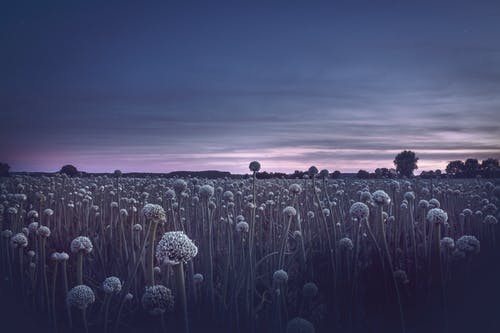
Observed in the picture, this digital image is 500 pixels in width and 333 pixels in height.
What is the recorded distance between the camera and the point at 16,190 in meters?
9.87

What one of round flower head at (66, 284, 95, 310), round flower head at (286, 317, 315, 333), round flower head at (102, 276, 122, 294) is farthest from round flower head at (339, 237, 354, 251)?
round flower head at (66, 284, 95, 310)

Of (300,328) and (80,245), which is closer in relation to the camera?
(300,328)

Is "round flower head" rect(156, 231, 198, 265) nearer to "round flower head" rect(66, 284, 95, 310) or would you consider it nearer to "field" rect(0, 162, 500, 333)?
"field" rect(0, 162, 500, 333)

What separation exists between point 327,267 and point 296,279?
0.41 m

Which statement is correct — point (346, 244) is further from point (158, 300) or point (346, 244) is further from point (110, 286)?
point (110, 286)

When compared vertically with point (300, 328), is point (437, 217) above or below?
above

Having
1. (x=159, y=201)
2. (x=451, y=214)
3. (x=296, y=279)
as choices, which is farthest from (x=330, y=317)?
(x=159, y=201)

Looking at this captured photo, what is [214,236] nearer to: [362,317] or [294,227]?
[294,227]

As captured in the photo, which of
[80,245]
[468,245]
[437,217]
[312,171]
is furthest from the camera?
[312,171]

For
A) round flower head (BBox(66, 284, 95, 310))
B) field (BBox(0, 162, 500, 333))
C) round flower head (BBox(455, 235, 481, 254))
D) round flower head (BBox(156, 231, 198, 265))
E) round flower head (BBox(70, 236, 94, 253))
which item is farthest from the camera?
round flower head (BBox(455, 235, 481, 254))

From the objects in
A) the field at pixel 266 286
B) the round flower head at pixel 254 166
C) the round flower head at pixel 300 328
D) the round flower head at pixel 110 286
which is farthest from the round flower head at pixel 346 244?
the round flower head at pixel 110 286

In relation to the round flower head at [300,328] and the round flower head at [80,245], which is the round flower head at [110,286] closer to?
the round flower head at [80,245]

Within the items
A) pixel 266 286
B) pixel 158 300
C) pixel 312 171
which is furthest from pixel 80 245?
pixel 312 171

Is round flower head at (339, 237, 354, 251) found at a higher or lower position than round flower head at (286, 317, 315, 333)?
higher
